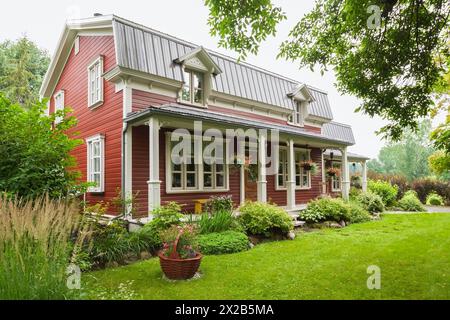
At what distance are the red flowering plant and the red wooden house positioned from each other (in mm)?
2289

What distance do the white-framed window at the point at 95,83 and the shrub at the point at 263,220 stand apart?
5.72m

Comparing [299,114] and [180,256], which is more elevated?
[299,114]

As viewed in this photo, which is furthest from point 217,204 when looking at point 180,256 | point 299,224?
point 180,256

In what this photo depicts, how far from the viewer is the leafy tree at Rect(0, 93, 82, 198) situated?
6012 millimetres

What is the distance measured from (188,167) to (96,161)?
3051mm

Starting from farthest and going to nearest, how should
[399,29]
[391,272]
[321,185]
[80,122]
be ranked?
1. [321,185]
2. [80,122]
3. [399,29]
4. [391,272]

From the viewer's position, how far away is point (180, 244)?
4797 millimetres

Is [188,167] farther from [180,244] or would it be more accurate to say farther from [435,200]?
[435,200]

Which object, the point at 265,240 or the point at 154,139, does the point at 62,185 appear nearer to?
the point at 154,139

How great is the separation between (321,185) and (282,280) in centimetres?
1131

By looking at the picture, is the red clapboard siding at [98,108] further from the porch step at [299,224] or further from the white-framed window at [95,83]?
the porch step at [299,224]

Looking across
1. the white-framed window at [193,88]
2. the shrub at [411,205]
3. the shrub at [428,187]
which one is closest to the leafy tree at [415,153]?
the shrub at [428,187]

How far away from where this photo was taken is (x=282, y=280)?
4539mm

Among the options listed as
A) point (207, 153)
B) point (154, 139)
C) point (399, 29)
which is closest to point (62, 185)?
point (154, 139)
